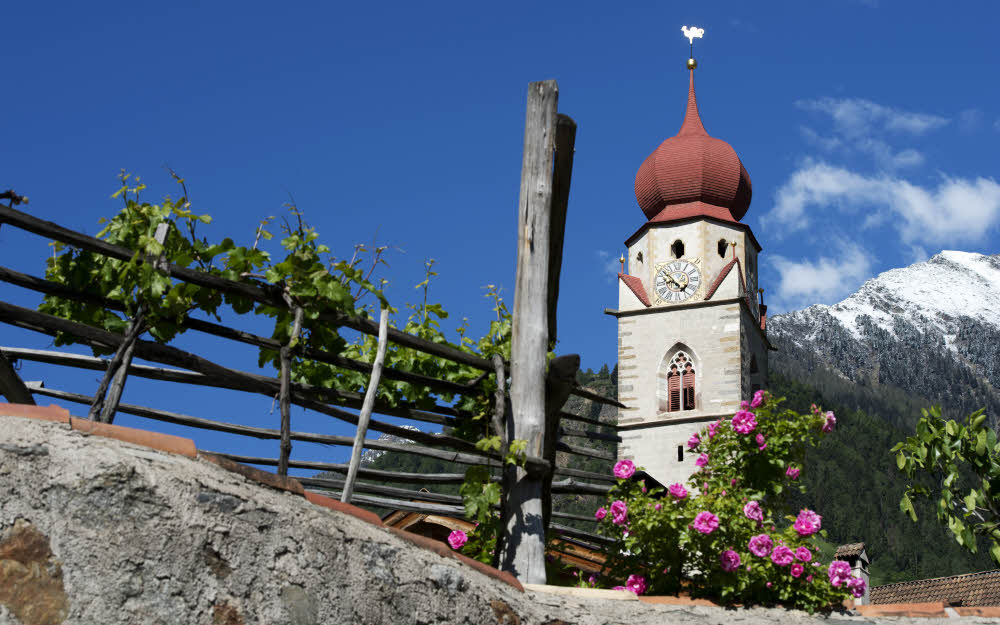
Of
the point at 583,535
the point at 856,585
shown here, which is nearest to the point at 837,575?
the point at 856,585

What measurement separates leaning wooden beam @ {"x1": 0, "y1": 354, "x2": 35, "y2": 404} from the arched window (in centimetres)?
2848

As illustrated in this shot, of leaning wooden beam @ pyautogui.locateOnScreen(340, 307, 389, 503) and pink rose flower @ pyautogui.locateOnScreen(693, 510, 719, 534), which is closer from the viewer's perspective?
leaning wooden beam @ pyautogui.locateOnScreen(340, 307, 389, 503)

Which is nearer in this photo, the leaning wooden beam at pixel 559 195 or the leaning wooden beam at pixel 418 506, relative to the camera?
the leaning wooden beam at pixel 559 195

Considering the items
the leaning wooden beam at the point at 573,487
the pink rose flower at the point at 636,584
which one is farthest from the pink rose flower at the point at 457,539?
the leaning wooden beam at the point at 573,487

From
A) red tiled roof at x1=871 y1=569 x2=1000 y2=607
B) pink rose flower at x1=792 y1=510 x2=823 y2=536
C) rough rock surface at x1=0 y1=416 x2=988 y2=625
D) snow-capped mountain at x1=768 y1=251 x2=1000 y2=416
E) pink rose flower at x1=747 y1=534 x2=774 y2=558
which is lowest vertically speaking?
rough rock surface at x1=0 y1=416 x2=988 y2=625

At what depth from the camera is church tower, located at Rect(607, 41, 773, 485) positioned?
32.0m

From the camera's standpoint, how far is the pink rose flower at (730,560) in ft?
16.3

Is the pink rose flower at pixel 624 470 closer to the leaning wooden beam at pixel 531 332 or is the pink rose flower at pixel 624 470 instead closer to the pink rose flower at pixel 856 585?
the leaning wooden beam at pixel 531 332

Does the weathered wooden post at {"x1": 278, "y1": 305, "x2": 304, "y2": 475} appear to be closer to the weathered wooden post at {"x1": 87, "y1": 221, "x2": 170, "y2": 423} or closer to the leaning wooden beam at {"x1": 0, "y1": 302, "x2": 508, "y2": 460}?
the leaning wooden beam at {"x1": 0, "y1": 302, "x2": 508, "y2": 460}

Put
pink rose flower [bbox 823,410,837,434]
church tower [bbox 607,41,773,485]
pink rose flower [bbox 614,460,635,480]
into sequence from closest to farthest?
pink rose flower [bbox 614,460,635,480]
pink rose flower [bbox 823,410,837,434]
church tower [bbox 607,41,773,485]

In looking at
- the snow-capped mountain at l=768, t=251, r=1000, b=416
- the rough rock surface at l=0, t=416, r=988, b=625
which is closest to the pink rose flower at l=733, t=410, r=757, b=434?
the rough rock surface at l=0, t=416, r=988, b=625

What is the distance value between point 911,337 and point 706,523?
155 metres

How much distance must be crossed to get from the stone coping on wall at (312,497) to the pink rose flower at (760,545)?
0.90 ft

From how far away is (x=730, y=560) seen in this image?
16.3ft
